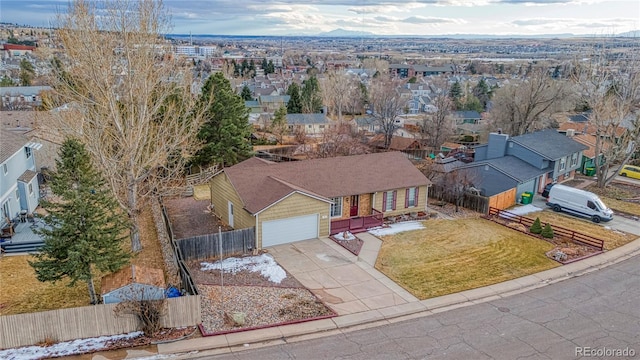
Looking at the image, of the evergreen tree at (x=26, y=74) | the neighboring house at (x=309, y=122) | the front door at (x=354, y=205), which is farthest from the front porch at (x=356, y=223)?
the evergreen tree at (x=26, y=74)

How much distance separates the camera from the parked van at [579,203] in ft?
103

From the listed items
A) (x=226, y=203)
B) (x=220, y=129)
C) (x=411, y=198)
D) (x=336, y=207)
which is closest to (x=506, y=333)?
(x=336, y=207)

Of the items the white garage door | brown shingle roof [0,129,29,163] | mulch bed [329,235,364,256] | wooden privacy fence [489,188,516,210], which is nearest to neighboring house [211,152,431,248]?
the white garage door

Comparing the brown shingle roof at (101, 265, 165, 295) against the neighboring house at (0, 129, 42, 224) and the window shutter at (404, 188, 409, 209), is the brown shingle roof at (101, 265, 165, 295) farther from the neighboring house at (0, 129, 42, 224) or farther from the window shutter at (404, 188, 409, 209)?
the window shutter at (404, 188, 409, 209)

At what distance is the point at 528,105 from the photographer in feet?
167

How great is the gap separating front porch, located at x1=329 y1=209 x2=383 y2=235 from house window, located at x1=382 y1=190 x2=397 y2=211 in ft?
2.89

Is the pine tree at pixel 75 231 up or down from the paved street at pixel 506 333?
up

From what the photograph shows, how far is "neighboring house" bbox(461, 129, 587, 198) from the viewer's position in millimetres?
34969

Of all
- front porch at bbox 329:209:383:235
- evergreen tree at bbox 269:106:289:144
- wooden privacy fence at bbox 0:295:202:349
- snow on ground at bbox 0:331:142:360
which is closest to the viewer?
snow on ground at bbox 0:331:142:360

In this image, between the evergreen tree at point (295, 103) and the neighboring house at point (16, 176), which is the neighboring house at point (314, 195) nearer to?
the neighboring house at point (16, 176)

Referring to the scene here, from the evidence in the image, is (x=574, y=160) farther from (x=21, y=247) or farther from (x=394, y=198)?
(x=21, y=247)

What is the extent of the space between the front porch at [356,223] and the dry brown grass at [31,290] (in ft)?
32.2

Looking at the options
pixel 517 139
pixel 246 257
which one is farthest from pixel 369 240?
pixel 517 139

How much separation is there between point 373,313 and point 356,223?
32.9ft
